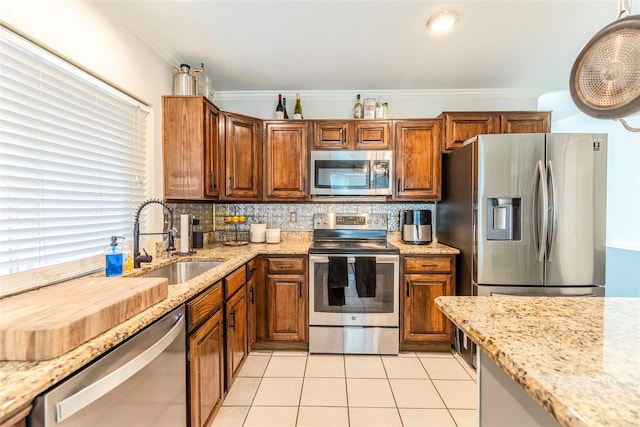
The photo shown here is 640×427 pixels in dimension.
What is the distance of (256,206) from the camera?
323 centimetres

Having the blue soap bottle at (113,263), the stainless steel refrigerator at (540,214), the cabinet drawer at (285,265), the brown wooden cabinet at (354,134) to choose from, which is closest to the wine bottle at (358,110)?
the brown wooden cabinet at (354,134)

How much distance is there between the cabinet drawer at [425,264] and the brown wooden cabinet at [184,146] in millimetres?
1850

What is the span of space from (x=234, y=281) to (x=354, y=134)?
1810 millimetres

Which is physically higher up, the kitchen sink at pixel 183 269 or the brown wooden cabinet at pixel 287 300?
the kitchen sink at pixel 183 269

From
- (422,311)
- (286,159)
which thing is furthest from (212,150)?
(422,311)

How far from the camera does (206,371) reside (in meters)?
1.57

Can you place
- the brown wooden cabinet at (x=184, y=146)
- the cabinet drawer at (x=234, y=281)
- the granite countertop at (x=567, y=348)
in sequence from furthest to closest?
the brown wooden cabinet at (x=184, y=146), the cabinet drawer at (x=234, y=281), the granite countertop at (x=567, y=348)

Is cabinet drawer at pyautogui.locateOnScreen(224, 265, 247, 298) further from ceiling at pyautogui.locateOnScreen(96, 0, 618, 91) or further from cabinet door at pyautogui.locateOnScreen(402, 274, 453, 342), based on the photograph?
ceiling at pyautogui.locateOnScreen(96, 0, 618, 91)

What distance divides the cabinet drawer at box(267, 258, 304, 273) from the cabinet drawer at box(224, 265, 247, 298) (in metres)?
0.36

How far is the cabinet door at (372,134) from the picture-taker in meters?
2.89

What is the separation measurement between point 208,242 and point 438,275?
7.45ft

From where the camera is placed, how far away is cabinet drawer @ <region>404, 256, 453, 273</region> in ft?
8.41

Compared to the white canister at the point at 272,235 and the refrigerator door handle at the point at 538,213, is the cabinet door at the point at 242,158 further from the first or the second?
the refrigerator door handle at the point at 538,213

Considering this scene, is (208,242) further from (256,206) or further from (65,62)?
(65,62)
